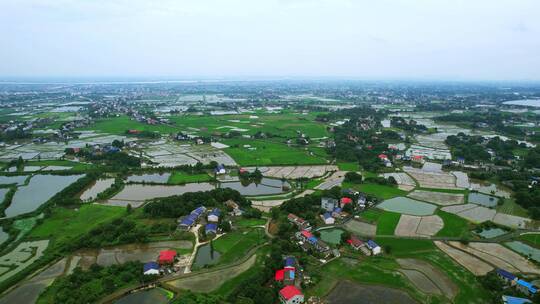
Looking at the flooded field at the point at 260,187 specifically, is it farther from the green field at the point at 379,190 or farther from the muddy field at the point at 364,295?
the muddy field at the point at 364,295

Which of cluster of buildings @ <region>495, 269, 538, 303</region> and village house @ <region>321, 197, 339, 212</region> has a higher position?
village house @ <region>321, 197, 339, 212</region>

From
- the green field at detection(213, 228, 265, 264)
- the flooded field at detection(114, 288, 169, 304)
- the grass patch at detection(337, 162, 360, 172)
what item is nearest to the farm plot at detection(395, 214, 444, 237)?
the green field at detection(213, 228, 265, 264)

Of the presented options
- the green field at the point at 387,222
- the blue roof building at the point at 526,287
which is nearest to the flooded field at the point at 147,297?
the green field at the point at 387,222

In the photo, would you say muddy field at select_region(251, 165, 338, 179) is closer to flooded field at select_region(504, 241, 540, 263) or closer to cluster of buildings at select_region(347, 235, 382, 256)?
cluster of buildings at select_region(347, 235, 382, 256)

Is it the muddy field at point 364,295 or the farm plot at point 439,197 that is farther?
the farm plot at point 439,197

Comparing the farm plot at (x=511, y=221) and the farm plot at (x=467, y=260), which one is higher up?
the farm plot at (x=511, y=221)

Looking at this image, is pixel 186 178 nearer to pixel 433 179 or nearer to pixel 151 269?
pixel 151 269

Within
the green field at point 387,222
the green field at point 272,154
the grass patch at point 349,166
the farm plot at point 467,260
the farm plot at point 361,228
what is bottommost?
the farm plot at point 467,260
